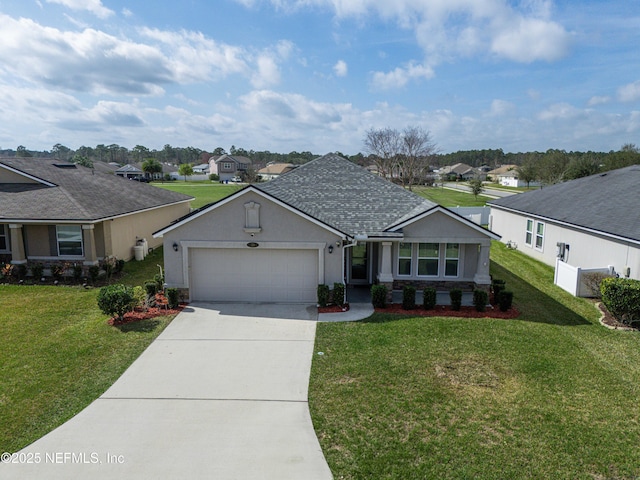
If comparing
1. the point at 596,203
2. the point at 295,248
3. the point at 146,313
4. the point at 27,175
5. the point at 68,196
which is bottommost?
the point at 146,313

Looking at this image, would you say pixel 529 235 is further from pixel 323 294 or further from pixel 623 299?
pixel 323 294

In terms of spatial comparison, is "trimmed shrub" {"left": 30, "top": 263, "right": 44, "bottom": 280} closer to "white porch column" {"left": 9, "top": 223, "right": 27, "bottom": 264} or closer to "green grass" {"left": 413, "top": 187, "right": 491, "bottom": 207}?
"white porch column" {"left": 9, "top": 223, "right": 27, "bottom": 264}

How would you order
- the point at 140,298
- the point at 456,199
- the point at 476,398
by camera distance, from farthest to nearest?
the point at 456,199
the point at 140,298
the point at 476,398

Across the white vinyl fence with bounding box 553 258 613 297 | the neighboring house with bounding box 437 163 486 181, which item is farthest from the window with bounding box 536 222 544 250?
the neighboring house with bounding box 437 163 486 181

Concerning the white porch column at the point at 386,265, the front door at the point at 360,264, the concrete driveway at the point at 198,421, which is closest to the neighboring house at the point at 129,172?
the front door at the point at 360,264

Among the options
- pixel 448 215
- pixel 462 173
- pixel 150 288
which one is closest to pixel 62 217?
pixel 150 288

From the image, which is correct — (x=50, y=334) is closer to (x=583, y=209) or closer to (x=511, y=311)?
(x=511, y=311)

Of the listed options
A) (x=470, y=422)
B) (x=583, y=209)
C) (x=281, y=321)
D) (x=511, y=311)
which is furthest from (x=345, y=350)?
(x=583, y=209)
